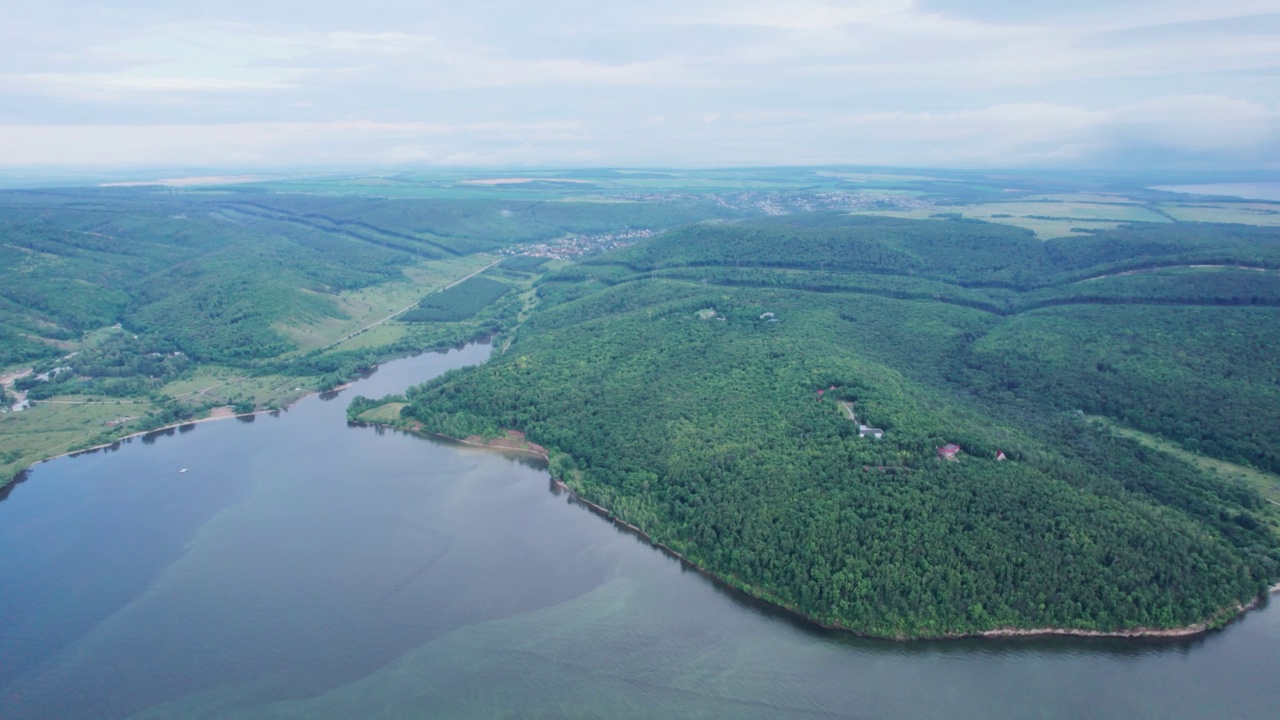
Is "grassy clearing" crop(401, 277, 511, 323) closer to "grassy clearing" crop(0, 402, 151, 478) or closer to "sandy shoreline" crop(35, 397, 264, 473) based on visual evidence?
"sandy shoreline" crop(35, 397, 264, 473)

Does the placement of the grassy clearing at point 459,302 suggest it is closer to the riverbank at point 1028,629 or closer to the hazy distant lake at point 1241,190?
the riverbank at point 1028,629

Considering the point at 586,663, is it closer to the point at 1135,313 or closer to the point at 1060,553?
the point at 1060,553

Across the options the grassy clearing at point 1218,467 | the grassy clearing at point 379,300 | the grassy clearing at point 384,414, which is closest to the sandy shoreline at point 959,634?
the grassy clearing at point 1218,467

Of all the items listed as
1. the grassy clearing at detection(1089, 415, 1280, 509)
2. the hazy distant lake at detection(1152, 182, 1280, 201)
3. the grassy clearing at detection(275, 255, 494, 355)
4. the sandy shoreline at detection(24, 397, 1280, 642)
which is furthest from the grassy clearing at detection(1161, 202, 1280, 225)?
the grassy clearing at detection(275, 255, 494, 355)

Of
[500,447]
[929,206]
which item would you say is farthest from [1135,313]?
[929,206]

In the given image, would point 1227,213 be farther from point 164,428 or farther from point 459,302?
point 164,428

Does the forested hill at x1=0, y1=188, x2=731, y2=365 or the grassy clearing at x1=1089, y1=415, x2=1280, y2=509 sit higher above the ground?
the forested hill at x1=0, y1=188, x2=731, y2=365
